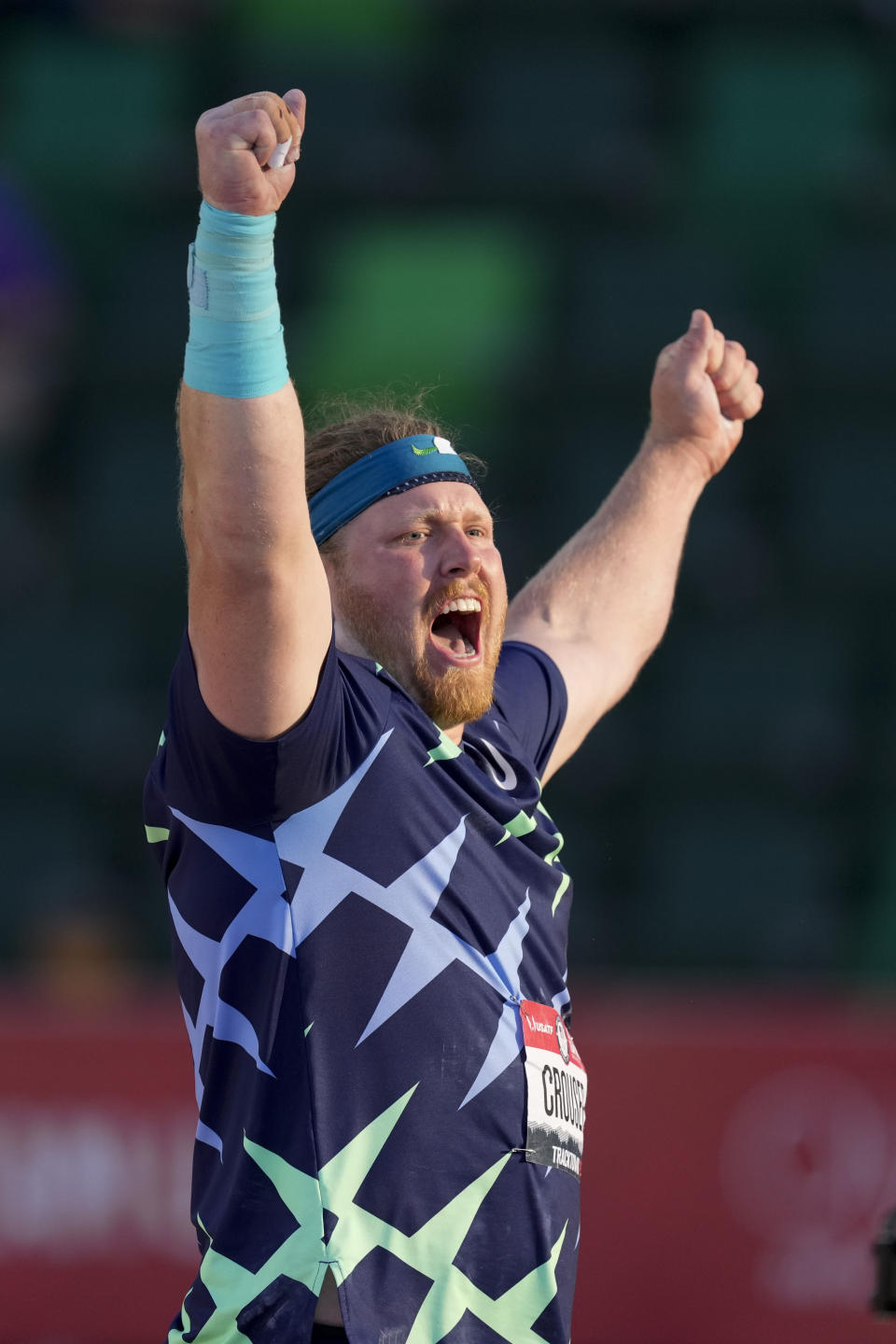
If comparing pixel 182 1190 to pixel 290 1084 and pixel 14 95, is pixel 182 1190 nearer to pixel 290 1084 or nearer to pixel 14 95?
pixel 290 1084

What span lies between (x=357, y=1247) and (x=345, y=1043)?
27 cm

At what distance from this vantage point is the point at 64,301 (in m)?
9.29

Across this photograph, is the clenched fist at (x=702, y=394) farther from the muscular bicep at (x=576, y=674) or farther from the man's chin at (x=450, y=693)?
the man's chin at (x=450, y=693)

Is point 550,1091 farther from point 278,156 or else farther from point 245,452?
point 278,156

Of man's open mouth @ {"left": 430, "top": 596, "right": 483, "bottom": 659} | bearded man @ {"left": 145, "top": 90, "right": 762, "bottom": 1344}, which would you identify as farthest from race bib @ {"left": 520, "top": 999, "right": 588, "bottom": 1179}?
man's open mouth @ {"left": 430, "top": 596, "right": 483, "bottom": 659}

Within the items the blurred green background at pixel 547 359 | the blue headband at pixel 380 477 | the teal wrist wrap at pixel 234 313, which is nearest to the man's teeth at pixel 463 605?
the blue headband at pixel 380 477

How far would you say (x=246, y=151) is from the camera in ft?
7.61

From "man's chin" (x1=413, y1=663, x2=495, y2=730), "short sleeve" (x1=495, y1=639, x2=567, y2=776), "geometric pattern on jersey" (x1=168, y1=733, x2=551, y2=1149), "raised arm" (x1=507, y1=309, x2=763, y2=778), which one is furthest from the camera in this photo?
"raised arm" (x1=507, y1=309, x2=763, y2=778)

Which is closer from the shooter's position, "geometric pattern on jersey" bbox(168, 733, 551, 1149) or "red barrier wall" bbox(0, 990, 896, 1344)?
"geometric pattern on jersey" bbox(168, 733, 551, 1149)

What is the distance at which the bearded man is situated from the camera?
2.37 meters

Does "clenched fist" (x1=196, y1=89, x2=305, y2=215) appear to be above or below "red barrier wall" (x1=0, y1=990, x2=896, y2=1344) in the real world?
above

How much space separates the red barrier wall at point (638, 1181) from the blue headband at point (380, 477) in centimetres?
272

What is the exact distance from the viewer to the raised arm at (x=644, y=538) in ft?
12.6

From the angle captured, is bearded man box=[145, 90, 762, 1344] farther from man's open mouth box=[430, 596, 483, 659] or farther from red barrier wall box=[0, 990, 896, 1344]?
red barrier wall box=[0, 990, 896, 1344]
